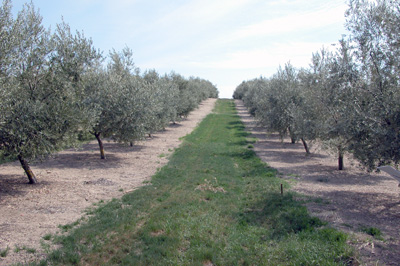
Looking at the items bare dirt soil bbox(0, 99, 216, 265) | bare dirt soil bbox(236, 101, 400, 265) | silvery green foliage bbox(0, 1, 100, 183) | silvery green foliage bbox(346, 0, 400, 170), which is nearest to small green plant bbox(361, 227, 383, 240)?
bare dirt soil bbox(236, 101, 400, 265)

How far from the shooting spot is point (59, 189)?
11547mm

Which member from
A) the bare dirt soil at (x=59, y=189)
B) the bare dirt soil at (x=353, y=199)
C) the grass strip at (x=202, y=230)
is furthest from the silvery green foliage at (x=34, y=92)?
the bare dirt soil at (x=353, y=199)

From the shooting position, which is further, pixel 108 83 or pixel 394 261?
pixel 108 83

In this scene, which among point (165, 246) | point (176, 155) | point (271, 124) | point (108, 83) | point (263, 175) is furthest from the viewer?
point (271, 124)

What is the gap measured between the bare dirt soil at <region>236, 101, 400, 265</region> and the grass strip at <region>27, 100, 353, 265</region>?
A: 52 cm

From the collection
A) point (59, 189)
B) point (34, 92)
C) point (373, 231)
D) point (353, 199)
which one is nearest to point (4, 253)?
point (59, 189)

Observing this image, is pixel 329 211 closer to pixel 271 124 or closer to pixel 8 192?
pixel 8 192

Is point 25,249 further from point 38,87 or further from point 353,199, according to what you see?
point 353,199

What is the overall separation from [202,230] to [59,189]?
665 centimetres

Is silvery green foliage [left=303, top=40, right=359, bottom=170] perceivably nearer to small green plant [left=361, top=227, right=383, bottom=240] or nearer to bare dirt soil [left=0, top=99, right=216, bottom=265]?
small green plant [left=361, top=227, right=383, bottom=240]

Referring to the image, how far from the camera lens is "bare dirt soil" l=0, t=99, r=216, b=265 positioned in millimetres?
7246

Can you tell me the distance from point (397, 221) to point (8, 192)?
12.5m

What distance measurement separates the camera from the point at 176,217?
8477mm

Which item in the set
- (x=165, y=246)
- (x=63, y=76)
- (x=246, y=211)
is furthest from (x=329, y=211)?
(x=63, y=76)
